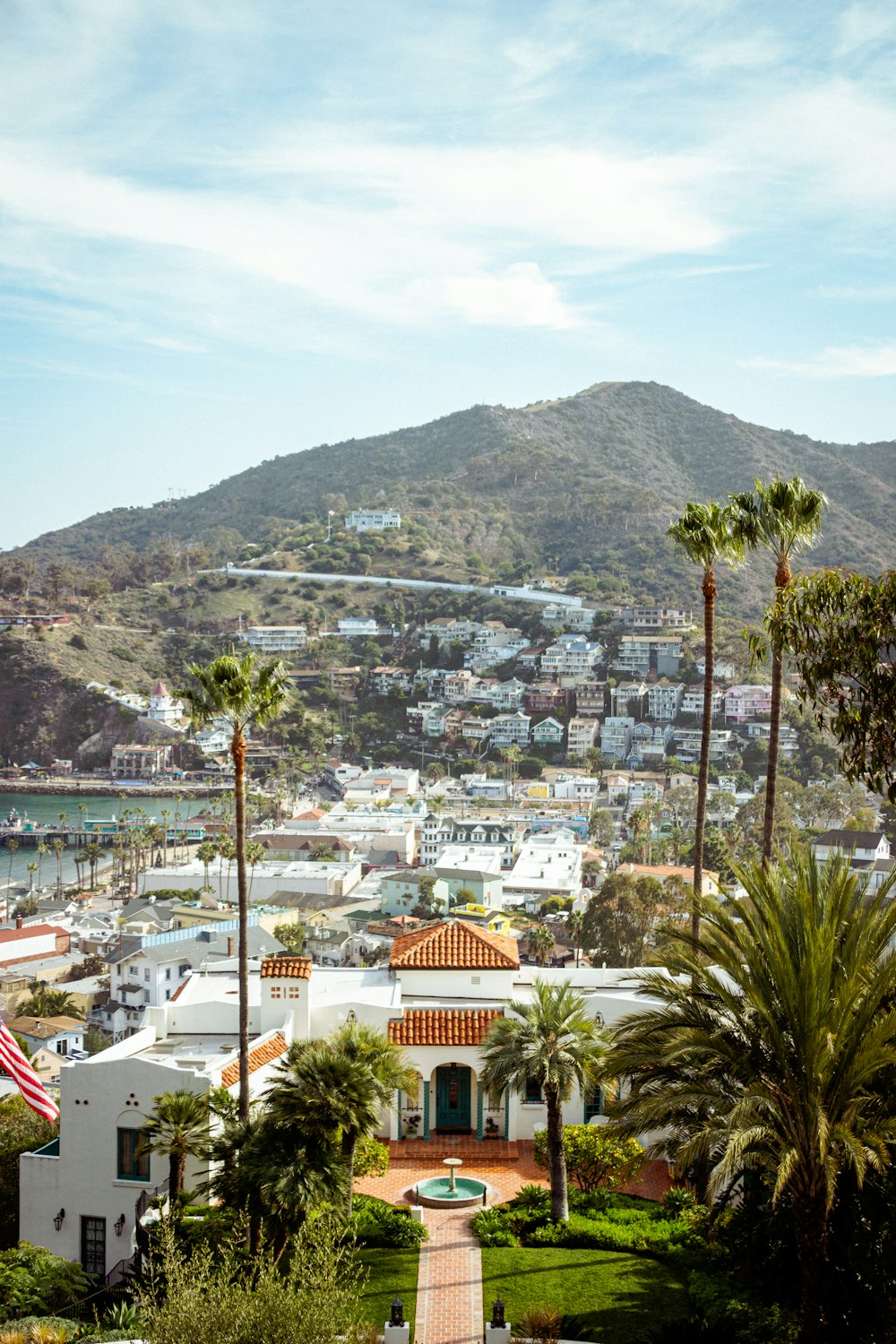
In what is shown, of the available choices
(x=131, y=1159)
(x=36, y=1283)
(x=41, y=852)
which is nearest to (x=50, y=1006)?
(x=131, y=1159)

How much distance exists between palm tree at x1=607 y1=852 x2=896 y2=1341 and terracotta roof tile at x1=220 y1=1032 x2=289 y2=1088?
5.52m

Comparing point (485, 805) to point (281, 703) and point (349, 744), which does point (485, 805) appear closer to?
point (349, 744)

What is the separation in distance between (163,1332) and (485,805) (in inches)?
3086

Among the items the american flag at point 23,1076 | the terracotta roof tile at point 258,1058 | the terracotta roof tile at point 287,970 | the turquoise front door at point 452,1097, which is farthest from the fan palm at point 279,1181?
the terracotta roof tile at point 287,970

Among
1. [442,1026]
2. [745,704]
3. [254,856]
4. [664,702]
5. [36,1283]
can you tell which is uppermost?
[664,702]

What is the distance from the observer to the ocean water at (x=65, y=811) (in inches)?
3031

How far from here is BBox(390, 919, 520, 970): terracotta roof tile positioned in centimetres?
1528

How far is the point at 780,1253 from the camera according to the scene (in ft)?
28.5

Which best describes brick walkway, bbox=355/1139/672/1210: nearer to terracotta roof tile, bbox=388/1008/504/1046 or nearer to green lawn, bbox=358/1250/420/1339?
terracotta roof tile, bbox=388/1008/504/1046

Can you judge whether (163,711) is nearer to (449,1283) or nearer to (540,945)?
(540,945)

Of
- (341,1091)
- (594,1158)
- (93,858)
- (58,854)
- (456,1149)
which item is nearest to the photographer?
(341,1091)

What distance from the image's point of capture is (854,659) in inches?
314

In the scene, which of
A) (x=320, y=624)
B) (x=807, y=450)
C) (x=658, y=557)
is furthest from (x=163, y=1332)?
(x=807, y=450)

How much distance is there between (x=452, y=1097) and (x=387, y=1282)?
3.99m
